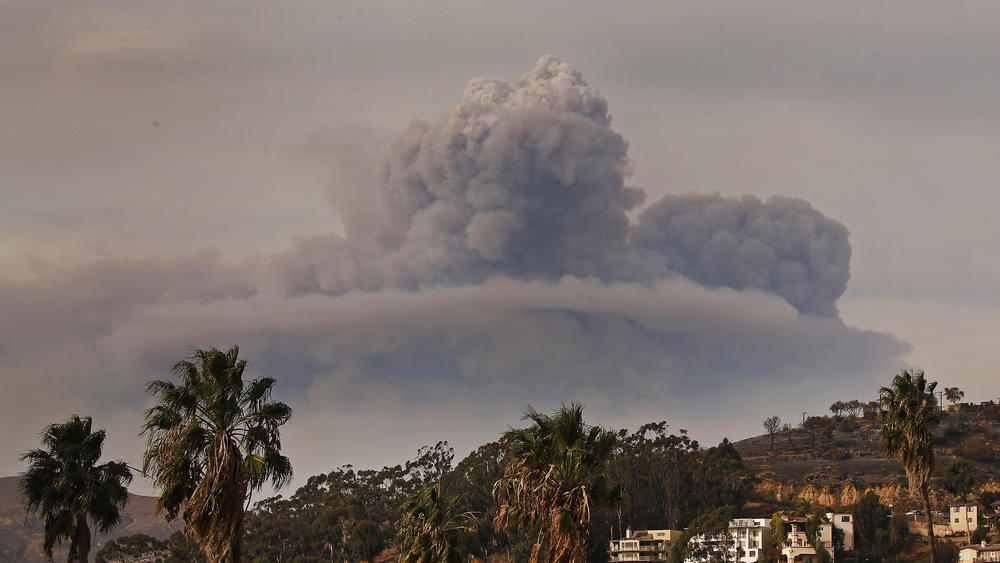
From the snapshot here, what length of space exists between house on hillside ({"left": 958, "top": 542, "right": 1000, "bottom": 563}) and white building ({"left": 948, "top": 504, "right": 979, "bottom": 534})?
64.6 feet

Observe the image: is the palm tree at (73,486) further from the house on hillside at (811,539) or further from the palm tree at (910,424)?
the house on hillside at (811,539)

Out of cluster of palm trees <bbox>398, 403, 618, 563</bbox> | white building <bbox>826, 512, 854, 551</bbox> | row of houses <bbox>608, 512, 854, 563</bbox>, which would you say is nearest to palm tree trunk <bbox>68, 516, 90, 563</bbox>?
cluster of palm trees <bbox>398, 403, 618, 563</bbox>

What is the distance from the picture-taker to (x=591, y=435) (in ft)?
176

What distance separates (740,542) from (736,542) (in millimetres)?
567

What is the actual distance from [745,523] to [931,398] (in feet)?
316

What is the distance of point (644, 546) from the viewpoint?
17450 centimetres

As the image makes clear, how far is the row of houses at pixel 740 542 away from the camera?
16688 centimetres

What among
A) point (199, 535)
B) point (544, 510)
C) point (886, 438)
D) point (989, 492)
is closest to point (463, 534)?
point (544, 510)

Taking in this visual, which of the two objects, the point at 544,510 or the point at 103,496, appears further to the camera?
the point at 103,496

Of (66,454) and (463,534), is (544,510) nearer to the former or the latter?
(463,534)

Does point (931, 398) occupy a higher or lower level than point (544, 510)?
higher

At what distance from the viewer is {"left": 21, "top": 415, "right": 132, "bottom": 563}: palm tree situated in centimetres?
5856

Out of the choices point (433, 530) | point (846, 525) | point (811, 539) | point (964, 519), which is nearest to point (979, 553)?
point (811, 539)

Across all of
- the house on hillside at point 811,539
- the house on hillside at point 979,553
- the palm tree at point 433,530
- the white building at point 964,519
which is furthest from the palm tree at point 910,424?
the white building at point 964,519
